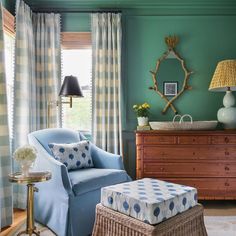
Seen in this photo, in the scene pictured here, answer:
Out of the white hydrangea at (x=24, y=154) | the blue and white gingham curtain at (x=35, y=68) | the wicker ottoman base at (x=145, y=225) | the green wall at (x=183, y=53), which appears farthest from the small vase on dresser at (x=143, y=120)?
the white hydrangea at (x=24, y=154)

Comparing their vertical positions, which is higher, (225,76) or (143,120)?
(225,76)

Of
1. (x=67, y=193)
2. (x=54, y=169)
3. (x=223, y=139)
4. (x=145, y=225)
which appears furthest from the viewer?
(x=223, y=139)

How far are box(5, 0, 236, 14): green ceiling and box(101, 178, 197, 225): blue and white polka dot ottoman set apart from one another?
105 inches

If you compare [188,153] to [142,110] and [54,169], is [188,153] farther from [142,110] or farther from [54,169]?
[54,169]

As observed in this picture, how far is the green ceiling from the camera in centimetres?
371

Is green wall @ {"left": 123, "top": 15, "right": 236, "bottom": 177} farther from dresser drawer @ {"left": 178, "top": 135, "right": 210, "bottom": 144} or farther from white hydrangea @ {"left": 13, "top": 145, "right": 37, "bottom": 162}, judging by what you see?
white hydrangea @ {"left": 13, "top": 145, "right": 37, "bottom": 162}

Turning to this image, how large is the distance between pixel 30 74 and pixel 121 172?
1810 millimetres

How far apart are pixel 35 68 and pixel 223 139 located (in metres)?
2.65

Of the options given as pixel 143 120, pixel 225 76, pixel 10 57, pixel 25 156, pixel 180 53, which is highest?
pixel 180 53

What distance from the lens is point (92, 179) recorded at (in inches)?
95.7

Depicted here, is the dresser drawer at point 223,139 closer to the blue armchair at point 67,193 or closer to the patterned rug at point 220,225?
the patterned rug at point 220,225

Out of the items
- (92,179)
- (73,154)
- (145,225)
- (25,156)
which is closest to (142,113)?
(73,154)

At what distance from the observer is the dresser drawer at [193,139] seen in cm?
312

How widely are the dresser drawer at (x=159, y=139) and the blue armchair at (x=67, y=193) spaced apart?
19.5 inches
